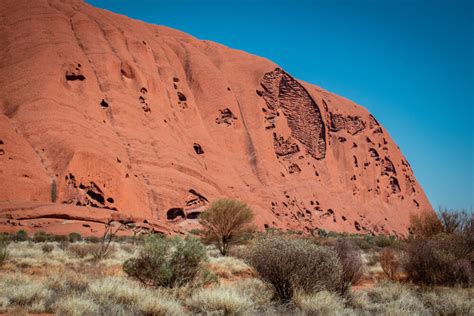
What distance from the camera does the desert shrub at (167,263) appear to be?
840 centimetres

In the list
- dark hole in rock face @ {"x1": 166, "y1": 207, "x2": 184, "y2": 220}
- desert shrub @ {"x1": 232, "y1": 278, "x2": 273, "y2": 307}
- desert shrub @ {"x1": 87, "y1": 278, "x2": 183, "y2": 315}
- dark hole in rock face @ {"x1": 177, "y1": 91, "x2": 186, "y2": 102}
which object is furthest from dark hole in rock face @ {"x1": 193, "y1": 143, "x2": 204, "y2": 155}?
desert shrub @ {"x1": 87, "y1": 278, "x2": 183, "y2": 315}

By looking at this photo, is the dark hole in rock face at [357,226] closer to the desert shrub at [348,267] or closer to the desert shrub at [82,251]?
the desert shrub at [82,251]

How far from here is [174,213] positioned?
130ft

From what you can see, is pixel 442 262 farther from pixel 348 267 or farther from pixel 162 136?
pixel 162 136

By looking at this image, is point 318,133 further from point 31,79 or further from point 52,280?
point 52,280

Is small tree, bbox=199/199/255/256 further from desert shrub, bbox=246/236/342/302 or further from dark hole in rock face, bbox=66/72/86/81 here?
dark hole in rock face, bbox=66/72/86/81

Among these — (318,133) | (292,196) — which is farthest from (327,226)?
(318,133)

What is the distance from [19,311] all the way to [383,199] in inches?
2920

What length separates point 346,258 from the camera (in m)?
9.10

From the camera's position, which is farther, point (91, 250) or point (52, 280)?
point (91, 250)

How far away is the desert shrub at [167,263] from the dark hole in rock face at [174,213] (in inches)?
1209

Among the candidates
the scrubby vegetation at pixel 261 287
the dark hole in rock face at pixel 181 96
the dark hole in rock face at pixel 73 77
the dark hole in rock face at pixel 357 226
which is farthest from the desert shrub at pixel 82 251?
the dark hole in rock face at pixel 357 226

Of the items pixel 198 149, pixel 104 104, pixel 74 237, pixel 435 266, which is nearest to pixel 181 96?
pixel 198 149

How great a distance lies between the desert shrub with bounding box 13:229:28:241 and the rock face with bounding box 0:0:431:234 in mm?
1392
